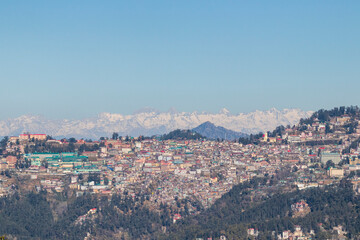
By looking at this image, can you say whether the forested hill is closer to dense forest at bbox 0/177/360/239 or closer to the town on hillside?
dense forest at bbox 0/177/360/239

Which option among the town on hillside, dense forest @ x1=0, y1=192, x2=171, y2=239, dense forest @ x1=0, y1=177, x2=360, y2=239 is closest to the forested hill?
dense forest @ x1=0, y1=177, x2=360, y2=239

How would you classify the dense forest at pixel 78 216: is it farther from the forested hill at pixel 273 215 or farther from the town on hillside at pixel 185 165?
the forested hill at pixel 273 215

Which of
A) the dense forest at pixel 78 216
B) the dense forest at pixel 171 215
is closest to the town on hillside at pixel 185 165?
the dense forest at pixel 171 215

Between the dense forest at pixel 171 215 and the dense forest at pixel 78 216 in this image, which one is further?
the dense forest at pixel 78 216

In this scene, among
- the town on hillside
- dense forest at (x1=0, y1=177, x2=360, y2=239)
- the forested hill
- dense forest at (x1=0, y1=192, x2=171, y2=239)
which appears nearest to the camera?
the forested hill

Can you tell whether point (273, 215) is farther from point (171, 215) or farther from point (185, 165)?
point (185, 165)

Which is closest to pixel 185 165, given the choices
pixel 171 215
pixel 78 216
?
pixel 171 215

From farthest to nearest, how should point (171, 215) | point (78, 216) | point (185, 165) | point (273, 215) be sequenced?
point (185, 165) → point (171, 215) → point (78, 216) → point (273, 215)

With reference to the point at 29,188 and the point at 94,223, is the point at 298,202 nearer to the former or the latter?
the point at 94,223
